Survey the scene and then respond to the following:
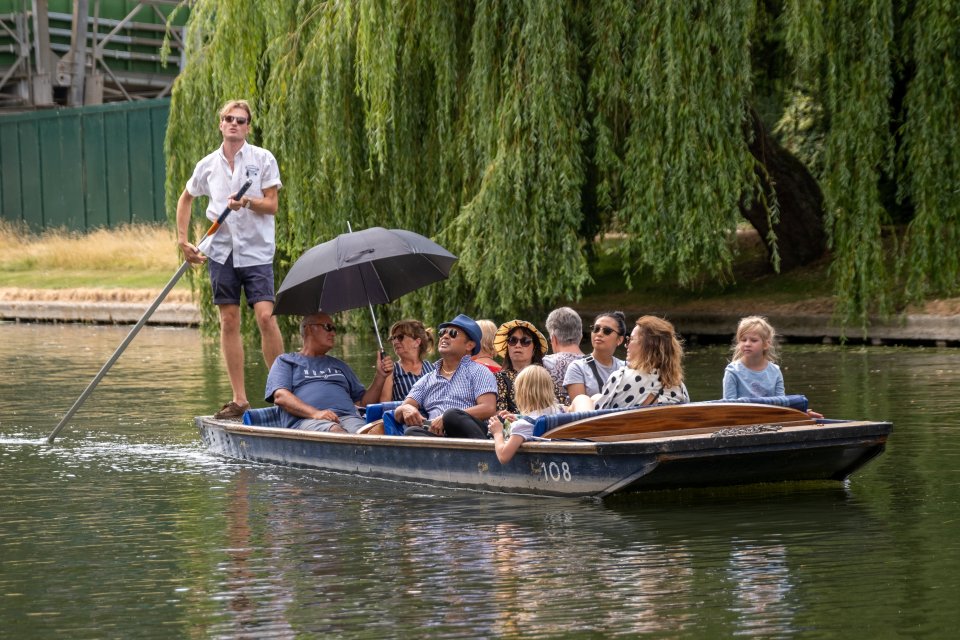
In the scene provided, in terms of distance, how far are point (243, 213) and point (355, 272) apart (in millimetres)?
904

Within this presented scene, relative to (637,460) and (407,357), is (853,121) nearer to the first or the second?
(407,357)

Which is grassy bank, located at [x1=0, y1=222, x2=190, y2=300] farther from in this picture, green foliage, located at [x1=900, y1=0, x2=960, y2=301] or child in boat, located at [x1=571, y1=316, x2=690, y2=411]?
child in boat, located at [x1=571, y1=316, x2=690, y2=411]

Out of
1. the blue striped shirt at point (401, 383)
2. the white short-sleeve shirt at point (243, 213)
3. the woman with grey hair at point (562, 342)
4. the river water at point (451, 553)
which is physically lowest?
the river water at point (451, 553)

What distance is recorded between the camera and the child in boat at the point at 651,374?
8.55m

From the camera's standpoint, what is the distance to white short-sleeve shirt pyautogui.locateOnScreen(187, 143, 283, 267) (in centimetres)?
1105

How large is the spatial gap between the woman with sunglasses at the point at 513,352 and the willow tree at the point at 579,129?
5710 mm

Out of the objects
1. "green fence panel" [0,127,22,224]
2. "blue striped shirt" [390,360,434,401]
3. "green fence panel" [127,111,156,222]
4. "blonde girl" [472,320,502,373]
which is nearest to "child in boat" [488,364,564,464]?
"blonde girl" [472,320,502,373]

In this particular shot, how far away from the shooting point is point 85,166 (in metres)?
32.8

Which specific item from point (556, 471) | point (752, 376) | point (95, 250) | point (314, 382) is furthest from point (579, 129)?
point (95, 250)

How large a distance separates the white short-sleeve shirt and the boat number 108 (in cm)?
343

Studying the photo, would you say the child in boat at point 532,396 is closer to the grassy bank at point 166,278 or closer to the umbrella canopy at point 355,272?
the umbrella canopy at point 355,272

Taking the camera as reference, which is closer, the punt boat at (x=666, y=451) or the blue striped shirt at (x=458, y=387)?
the punt boat at (x=666, y=451)

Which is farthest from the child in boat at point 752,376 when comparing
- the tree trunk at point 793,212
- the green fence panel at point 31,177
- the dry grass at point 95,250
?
the green fence panel at point 31,177

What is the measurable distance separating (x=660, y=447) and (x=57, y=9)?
29562mm
